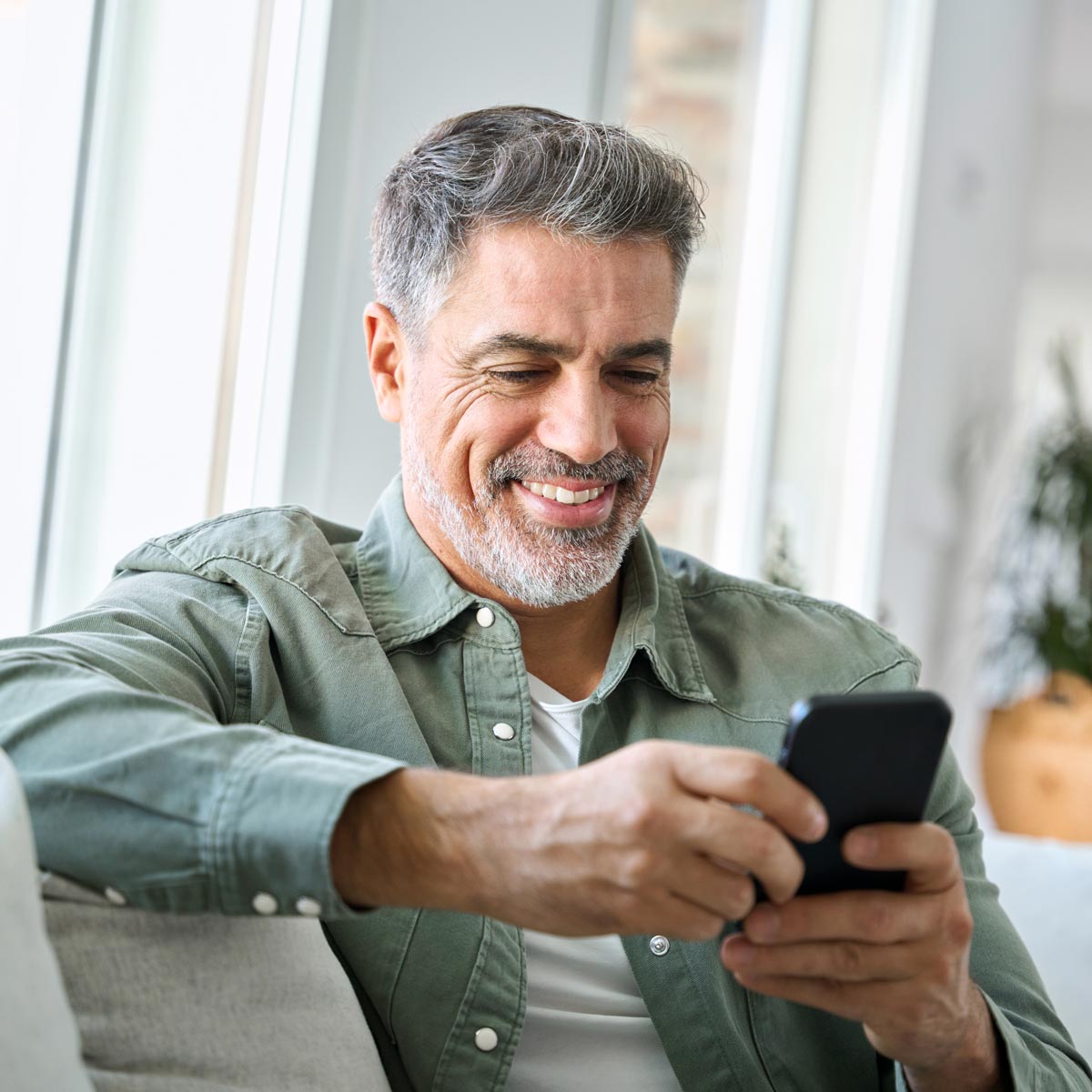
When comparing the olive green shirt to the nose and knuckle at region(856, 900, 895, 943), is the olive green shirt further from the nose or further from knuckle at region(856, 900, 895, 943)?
knuckle at region(856, 900, 895, 943)

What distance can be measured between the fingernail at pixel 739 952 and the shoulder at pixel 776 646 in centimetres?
58

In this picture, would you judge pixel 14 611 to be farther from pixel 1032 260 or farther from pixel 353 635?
pixel 1032 260

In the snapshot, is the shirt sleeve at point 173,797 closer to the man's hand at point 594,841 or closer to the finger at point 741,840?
the man's hand at point 594,841

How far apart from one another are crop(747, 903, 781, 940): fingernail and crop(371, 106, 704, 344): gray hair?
0.80 meters

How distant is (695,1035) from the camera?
128 cm

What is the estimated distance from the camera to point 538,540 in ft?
4.73

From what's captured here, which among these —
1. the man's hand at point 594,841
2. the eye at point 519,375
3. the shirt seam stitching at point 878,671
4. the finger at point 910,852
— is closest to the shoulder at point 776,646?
the shirt seam stitching at point 878,671

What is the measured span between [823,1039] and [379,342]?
0.92 m

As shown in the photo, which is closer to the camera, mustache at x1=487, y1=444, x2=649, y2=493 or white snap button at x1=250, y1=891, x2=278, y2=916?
white snap button at x1=250, y1=891, x2=278, y2=916

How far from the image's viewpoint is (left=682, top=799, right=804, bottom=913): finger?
78 cm

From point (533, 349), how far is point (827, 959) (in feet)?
2.42

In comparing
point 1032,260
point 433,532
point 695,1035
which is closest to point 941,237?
point 1032,260

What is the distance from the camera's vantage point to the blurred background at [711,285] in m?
1.72

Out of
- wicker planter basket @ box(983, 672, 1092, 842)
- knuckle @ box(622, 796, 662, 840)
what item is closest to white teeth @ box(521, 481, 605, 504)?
knuckle @ box(622, 796, 662, 840)
